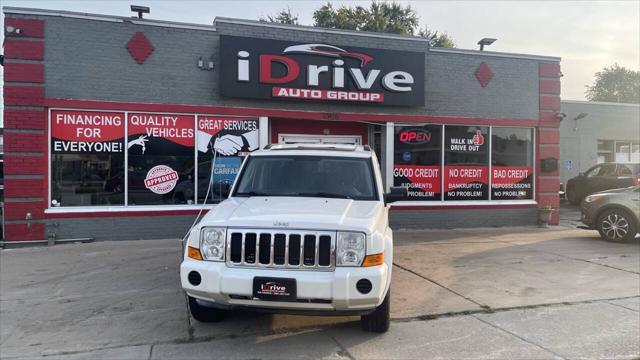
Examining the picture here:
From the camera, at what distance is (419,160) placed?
1301 centimetres

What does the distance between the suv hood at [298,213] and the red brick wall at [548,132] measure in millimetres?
10066

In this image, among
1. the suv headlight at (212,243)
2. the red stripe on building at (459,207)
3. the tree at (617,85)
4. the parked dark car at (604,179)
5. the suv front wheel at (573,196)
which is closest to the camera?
the suv headlight at (212,243)

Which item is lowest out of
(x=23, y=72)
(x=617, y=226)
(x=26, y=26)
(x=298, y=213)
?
(x=617, y=226)

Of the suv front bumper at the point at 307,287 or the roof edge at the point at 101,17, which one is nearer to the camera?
the suv front bumper at the point at 307,287

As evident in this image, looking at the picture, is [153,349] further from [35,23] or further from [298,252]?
[35,23]

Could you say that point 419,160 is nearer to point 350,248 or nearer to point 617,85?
point 350,248

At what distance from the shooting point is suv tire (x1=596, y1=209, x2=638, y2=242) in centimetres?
1062

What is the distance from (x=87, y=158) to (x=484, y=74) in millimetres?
10081

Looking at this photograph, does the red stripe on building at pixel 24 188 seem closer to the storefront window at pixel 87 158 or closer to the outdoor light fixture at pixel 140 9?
the storefront window at pixel 87 158

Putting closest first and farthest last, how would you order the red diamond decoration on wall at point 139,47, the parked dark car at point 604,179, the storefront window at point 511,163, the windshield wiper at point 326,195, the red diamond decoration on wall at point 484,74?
the windshield wiper at point 326,195 < the red diamond decoration on wall at point 139,47 < the red diamond decoration on wall at point 484,74 < the storefront window at point 511,163 < the parked dark car at point 604,179

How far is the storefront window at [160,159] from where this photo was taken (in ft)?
36.1

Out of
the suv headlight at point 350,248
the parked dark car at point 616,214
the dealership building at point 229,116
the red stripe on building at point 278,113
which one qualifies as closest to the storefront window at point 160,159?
the dealership building at point 229,116

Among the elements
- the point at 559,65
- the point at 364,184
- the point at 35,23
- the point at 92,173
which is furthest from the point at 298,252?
the point at 559,65

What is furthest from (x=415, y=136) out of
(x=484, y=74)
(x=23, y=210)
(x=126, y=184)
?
(x=23, y=210)
